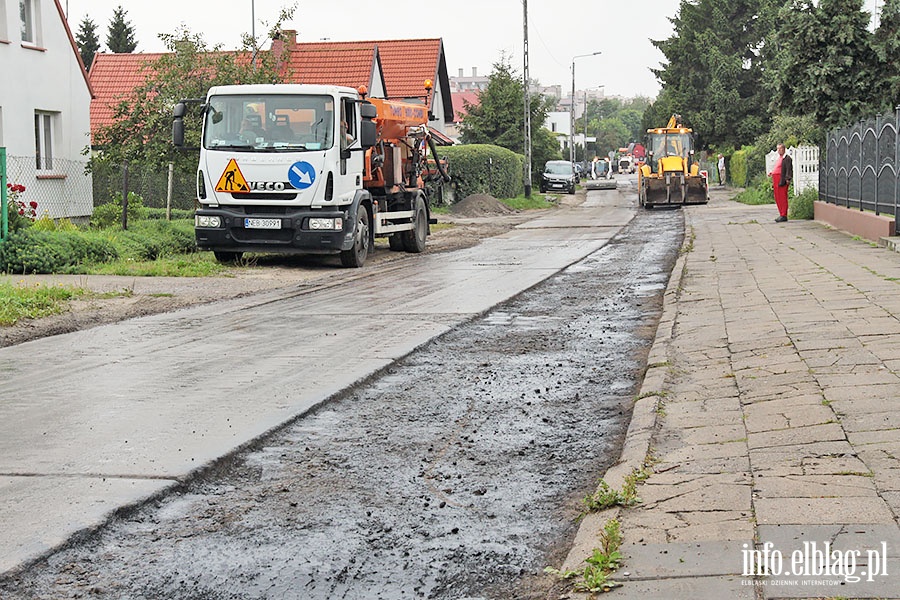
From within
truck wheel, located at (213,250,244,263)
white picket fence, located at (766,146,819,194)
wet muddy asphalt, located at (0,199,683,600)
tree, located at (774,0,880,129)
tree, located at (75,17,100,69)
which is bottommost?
wet muddy asphalt, located at (0,199,683,600)

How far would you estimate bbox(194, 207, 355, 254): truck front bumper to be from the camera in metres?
18.7

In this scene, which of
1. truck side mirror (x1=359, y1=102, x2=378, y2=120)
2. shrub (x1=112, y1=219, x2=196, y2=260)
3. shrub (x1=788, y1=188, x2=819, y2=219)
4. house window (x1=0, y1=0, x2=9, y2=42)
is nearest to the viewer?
truck side mirror (x1=359, y1=102, x2=378, y2=120)

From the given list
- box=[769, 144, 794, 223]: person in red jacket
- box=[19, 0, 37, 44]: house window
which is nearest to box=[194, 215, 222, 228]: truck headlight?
box=[19, 0, 37, 44]: house window

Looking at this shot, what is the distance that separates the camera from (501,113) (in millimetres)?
58625

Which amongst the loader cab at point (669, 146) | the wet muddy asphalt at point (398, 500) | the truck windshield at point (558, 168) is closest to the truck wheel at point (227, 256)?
the wet muddy asphalt at point (398, 500)

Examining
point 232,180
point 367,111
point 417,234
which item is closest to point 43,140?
point 417,234

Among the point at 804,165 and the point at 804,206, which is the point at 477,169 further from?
the point at 804,206

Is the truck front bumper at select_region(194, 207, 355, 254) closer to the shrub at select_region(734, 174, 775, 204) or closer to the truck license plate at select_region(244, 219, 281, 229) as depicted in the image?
the truck license plate at select_region(244, 219, 281, 229)

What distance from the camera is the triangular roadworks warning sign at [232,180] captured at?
18531 mm

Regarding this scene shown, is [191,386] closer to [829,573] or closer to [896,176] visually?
[829,573]

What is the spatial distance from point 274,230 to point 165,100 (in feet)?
24.7

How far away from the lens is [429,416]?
289 inches

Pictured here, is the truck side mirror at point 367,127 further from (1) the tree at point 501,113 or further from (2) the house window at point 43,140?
(1) the tree at point 501,113

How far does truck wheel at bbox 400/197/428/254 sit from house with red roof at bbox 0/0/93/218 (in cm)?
761
